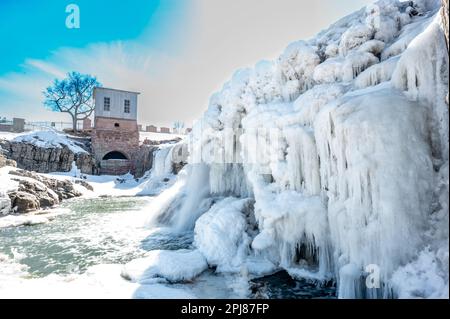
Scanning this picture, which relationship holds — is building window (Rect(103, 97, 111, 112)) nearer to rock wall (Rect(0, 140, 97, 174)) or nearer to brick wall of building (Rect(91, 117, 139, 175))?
brick wall of building (Rect(91, 117, 139, 175))

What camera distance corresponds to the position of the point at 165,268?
220 inches

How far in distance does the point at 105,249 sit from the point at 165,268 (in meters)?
2.95

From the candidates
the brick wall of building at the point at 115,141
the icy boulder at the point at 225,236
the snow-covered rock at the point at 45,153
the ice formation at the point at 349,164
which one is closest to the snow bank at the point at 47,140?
the snow-covered rock at the point at 45,153

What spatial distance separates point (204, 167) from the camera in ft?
38.2

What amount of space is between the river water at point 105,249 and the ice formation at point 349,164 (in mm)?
540

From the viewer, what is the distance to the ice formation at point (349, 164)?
3742 mm

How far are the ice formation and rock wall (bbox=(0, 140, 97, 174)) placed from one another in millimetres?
19789

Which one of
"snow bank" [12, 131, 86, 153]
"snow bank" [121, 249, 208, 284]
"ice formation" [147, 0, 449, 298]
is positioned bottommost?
"snow bank" [121, 249, 208, 284]

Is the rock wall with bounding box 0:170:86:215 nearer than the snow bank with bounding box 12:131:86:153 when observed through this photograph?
Yes

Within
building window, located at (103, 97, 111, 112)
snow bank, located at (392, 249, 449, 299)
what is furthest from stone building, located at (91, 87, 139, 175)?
snow bank, located at (392, 249, 449, 299)

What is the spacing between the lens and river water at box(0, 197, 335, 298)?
498 cm

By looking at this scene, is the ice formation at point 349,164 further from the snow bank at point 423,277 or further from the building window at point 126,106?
the building window at point 126,106

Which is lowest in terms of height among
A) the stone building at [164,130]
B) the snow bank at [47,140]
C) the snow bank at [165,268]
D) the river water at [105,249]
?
the river water at [105,249]
